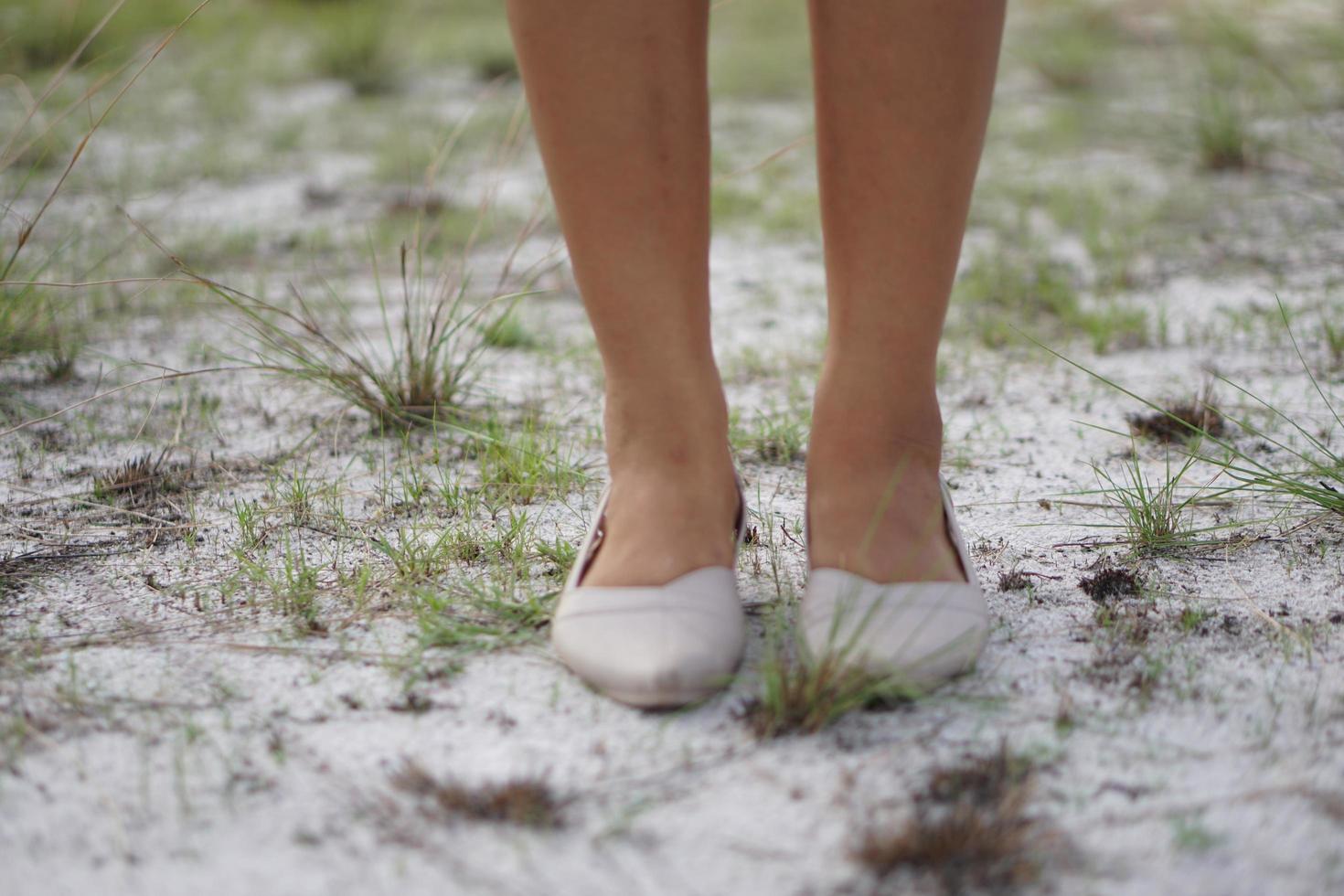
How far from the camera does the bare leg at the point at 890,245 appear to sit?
902 millimetres

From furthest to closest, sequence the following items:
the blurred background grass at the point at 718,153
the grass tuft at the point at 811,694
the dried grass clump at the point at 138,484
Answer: the blurred background grass at the point at 718,153 < the dried grass clump at the point at 138,484 < the grass tuft at the point at 811,694

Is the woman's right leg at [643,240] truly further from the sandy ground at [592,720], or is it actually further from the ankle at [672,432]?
the sandy ground at [592,720]

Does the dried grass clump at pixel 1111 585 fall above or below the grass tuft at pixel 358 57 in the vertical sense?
below

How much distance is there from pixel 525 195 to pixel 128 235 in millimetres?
1066

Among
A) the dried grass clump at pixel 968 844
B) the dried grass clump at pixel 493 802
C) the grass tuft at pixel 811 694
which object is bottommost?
the dried grass clump at pixel 968 844

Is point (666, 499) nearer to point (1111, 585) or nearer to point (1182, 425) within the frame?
point (1111, 585)

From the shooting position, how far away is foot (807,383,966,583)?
990 mm

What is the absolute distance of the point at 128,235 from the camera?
2.39m

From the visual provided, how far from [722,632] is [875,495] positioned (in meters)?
0.21

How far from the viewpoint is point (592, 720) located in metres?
0.90

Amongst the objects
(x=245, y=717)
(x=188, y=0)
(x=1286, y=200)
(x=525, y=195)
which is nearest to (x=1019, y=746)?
(x=245, y=717)

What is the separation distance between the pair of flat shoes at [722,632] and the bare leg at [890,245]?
0.04 meters

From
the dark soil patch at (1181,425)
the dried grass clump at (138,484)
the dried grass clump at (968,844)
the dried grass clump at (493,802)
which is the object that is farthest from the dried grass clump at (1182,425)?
the dried grass clump at (138,484)

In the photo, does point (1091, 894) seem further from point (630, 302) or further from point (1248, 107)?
point (1248, 107)
